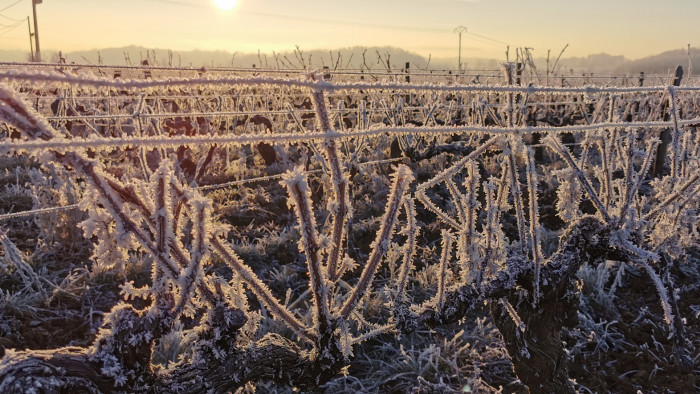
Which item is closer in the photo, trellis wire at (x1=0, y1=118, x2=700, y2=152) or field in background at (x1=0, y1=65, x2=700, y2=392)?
trellis wire at (x1=0, y1=118, x2=700, y2=152)

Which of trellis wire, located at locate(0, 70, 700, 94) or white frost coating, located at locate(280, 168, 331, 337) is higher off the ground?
trellis wire, located at locate(0, 70, 700, 94)

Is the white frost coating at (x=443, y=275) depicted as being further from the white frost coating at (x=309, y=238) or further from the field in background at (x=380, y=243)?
the white frost coating at (x=309, y=238)

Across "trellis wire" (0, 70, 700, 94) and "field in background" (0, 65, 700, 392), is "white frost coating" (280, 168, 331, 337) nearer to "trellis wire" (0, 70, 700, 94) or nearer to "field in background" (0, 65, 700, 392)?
"field in background" (0, 65, 700, 392)

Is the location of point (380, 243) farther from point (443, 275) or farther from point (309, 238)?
point (443, 275)

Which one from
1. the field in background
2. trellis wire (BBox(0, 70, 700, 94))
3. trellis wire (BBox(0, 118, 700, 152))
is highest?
trellis wire (BBox(0, 70, 700, 94))

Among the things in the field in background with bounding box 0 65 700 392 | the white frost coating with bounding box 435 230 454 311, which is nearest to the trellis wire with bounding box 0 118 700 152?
the field in background with bounding box 0 65 700 392

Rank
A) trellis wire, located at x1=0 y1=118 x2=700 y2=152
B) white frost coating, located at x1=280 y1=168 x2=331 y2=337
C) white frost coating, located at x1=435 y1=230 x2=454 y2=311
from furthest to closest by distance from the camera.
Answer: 1. white frost coating, located at x1=435 y1=230 x2=454 y2=311
2. white frost coating, located at x1=280 y1=168 x2=331 y2=337
3. trellis wire, located at x1=0 y1=118 x2=700 y2=152

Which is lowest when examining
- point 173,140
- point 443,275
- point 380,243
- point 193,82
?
point 443,275

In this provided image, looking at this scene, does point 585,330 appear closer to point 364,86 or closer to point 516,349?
point 516,349

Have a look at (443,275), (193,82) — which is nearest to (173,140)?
(193,82)

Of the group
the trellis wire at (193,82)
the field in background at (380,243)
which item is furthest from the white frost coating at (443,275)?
the trellis wire at (193,82)

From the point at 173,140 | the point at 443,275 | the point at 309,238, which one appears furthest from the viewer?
the point at 443,275

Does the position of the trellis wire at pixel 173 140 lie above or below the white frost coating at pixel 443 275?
above

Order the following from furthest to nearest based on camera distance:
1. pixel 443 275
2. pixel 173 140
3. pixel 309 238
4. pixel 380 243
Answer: pixel 443 275
pixel 380 243
pixel 309 238
pixel 173 140
